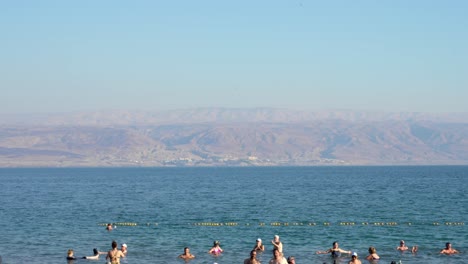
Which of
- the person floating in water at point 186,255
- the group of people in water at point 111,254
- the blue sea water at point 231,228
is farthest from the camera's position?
the blue sea water at point 231,228

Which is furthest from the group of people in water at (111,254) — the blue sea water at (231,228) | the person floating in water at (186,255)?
the person floating in water at (186,255)

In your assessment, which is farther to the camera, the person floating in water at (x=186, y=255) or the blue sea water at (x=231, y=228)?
the blue sea water at (x=231, y=228)

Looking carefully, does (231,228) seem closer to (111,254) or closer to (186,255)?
(186,255)

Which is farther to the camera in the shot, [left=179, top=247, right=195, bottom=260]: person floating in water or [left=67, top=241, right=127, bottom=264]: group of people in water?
[left=179, top=247, right=195, bottom=260]: person floating in water

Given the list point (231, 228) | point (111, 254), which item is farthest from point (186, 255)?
point (231, 228)

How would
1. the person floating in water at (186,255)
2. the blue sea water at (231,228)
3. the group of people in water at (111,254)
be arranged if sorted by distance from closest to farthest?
the group of people in water at (111,254) < the person floating in water at (186,255) < the blue sea water at (231,228)

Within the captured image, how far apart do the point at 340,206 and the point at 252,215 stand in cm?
1853

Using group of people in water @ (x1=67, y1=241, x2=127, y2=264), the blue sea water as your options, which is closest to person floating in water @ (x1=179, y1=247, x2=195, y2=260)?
the blue sea water

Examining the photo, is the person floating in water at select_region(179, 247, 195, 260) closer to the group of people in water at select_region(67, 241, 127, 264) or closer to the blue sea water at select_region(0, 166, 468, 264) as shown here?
the blue sea water at select_region(0, 166, 468, 264)

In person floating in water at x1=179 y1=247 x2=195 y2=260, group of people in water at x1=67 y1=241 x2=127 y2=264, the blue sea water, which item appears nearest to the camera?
group of people in water at x1=67 y1=241 x2=127 y2=264

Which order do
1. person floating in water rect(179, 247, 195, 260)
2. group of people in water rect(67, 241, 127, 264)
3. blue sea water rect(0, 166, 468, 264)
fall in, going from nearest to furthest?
group of people in water rect(67, 241, 127, 264) → person floating in water rect(179, 247, 195, 260) → blue sea water rect(0, 166, 468, 264)

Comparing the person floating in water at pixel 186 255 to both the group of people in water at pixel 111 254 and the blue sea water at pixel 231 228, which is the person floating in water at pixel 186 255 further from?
the group of people in water at pixel 111 254

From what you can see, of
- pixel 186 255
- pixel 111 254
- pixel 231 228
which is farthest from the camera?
pixel 231 228

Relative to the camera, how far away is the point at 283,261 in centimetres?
3378
